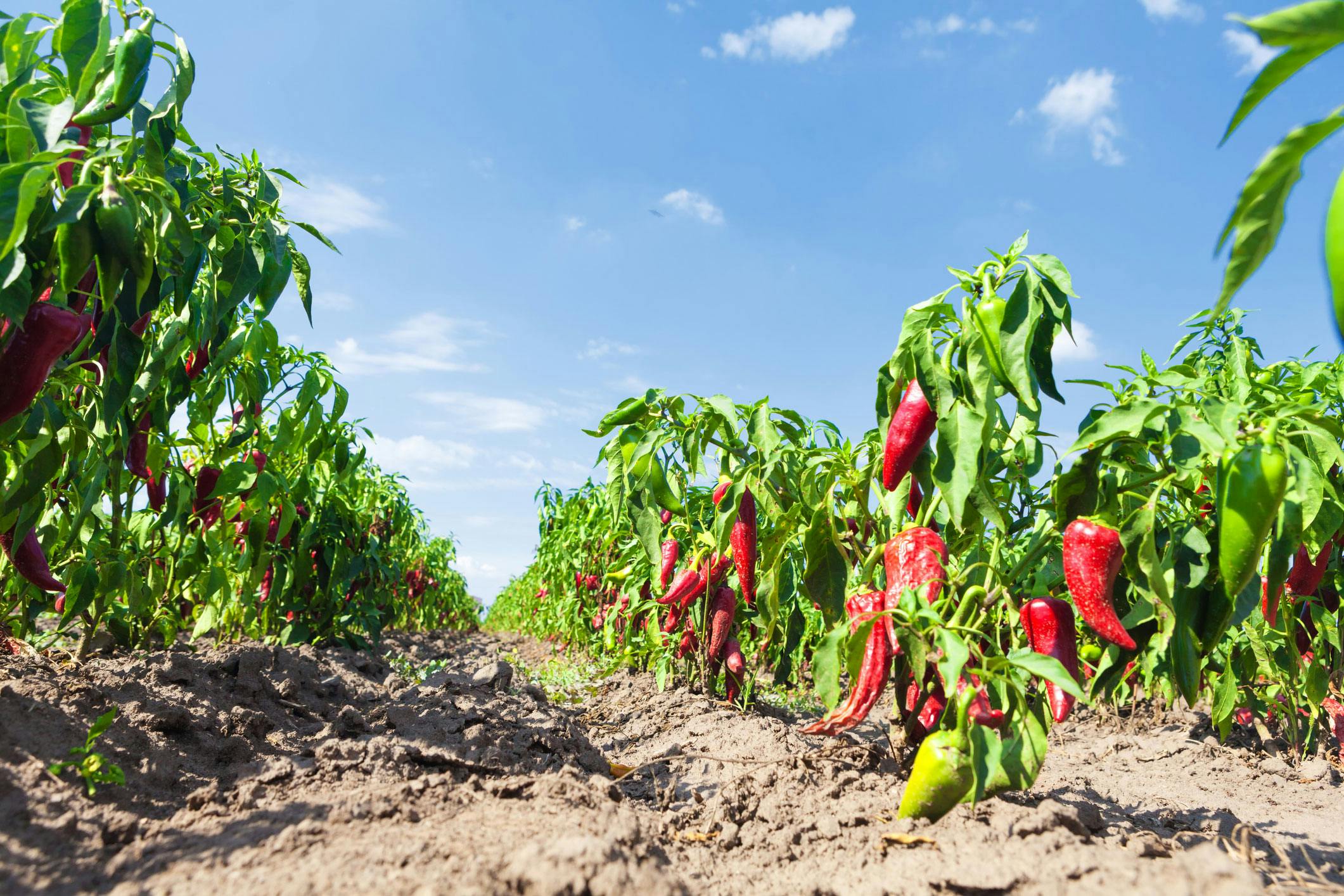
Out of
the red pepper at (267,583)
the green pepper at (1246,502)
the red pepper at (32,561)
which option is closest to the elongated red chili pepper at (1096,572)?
the green pepper at (1246,502)

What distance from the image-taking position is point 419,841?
61.5 inches

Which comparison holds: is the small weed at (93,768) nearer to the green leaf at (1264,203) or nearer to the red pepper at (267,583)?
the green leaf at (1264,203)

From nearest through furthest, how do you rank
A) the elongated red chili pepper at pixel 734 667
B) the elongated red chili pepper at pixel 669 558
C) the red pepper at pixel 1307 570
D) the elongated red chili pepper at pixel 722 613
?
the red pepper at pixel 1307 570, the elongated red chili pepper at pixel 669 558, the elongated red chili pepper at pixel 722 613, the elongated red chili pepper at pixel 734 667

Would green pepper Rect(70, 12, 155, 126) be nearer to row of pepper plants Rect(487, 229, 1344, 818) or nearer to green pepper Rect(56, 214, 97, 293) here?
green pepper Rect(56, 214, 97, 293)

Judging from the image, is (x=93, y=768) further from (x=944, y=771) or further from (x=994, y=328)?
(x=994, y=328)

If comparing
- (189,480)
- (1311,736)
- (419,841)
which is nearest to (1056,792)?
(419,841)

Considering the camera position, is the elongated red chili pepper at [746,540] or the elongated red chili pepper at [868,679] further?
the elongated red chili pepper at [746,540]

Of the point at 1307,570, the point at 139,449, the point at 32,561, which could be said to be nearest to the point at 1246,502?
the point at 1307,570

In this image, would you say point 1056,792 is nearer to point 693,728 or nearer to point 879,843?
point 879,843

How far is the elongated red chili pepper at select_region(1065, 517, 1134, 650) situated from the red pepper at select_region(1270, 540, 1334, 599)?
5.32 feet

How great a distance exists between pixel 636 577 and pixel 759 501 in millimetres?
2559

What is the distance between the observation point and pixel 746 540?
231cm

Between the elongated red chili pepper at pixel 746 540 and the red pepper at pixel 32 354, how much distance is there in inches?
61.8

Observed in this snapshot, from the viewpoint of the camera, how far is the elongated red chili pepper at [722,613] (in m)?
3.41
